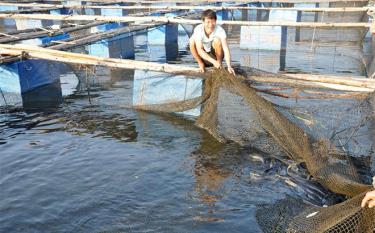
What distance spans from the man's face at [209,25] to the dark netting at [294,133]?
2.95ft

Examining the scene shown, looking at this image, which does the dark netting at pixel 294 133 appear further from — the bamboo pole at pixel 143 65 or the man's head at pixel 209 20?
the man's head at pixel 209 20

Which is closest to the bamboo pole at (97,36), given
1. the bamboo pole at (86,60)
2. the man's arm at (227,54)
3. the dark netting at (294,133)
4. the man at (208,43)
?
the bamboo pole at (86,60)

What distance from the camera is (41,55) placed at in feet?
30.0

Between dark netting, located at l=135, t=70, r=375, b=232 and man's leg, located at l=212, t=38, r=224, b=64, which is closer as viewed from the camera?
dark netting, located at l=135, t=70, r=375, b=232

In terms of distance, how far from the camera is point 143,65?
28.5 feet

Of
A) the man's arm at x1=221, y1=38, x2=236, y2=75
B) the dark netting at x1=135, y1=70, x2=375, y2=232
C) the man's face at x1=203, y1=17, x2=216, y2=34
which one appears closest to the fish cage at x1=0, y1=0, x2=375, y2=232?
the dark netting at x1=135, y1=70, x2=375, y2=232

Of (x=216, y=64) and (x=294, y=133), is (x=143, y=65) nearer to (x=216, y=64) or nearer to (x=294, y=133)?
(x=216, y=64)

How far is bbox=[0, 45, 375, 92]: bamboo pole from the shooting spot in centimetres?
743

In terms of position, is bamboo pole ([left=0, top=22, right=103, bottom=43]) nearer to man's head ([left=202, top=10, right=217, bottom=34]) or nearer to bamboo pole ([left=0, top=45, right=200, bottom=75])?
bamboo pole ([left=0, top=45, right=200, bottom=75])

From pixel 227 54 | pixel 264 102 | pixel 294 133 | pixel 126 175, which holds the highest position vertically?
pixel 227 54

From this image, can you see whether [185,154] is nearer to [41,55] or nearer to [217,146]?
[217,146]

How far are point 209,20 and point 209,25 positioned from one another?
0.14 metres

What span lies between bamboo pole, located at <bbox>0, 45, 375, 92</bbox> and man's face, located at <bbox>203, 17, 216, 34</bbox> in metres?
0.79

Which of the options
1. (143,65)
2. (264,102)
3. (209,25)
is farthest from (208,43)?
(264,102)
